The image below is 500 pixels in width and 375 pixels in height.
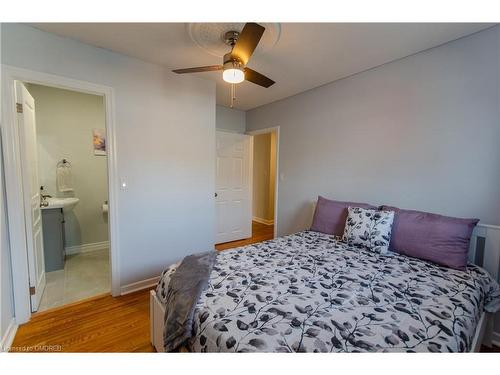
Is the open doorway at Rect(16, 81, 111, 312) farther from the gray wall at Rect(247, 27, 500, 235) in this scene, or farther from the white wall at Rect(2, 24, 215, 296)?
the gray wall at Rect(247, 27, 500, 235)

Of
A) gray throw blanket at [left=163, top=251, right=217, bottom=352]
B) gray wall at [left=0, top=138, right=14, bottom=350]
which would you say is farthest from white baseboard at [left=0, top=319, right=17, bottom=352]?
gray throw blanket at [left=163, top=251, right=217, bottom=352]

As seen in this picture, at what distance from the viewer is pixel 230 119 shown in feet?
13.2

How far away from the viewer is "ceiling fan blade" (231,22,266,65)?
1301 mm

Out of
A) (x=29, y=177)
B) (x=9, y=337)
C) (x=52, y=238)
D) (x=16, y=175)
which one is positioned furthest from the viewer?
(x=52, y=238)

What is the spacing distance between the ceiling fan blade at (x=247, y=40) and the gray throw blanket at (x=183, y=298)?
1.46 m

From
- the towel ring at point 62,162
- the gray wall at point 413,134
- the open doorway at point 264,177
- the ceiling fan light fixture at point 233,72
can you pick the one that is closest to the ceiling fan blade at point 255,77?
the ceiling fan light fixture at point 233,72

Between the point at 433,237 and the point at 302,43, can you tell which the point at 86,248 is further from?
the point at 433,237

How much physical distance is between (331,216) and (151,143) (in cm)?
215

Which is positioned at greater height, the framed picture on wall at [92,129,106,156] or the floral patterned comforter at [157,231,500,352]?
the framed picture on wall at [92,129,106,156]

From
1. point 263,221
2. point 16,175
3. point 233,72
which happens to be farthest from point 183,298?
point 263,221

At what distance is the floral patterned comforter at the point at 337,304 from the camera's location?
0.91m

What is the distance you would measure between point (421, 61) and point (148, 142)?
9.25 ft

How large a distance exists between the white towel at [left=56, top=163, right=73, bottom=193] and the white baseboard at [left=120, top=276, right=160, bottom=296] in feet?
6.57

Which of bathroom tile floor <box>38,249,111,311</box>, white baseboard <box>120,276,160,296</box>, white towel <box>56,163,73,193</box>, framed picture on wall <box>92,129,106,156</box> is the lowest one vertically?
bathroom tile floor <box>38,249,111,311</box>
